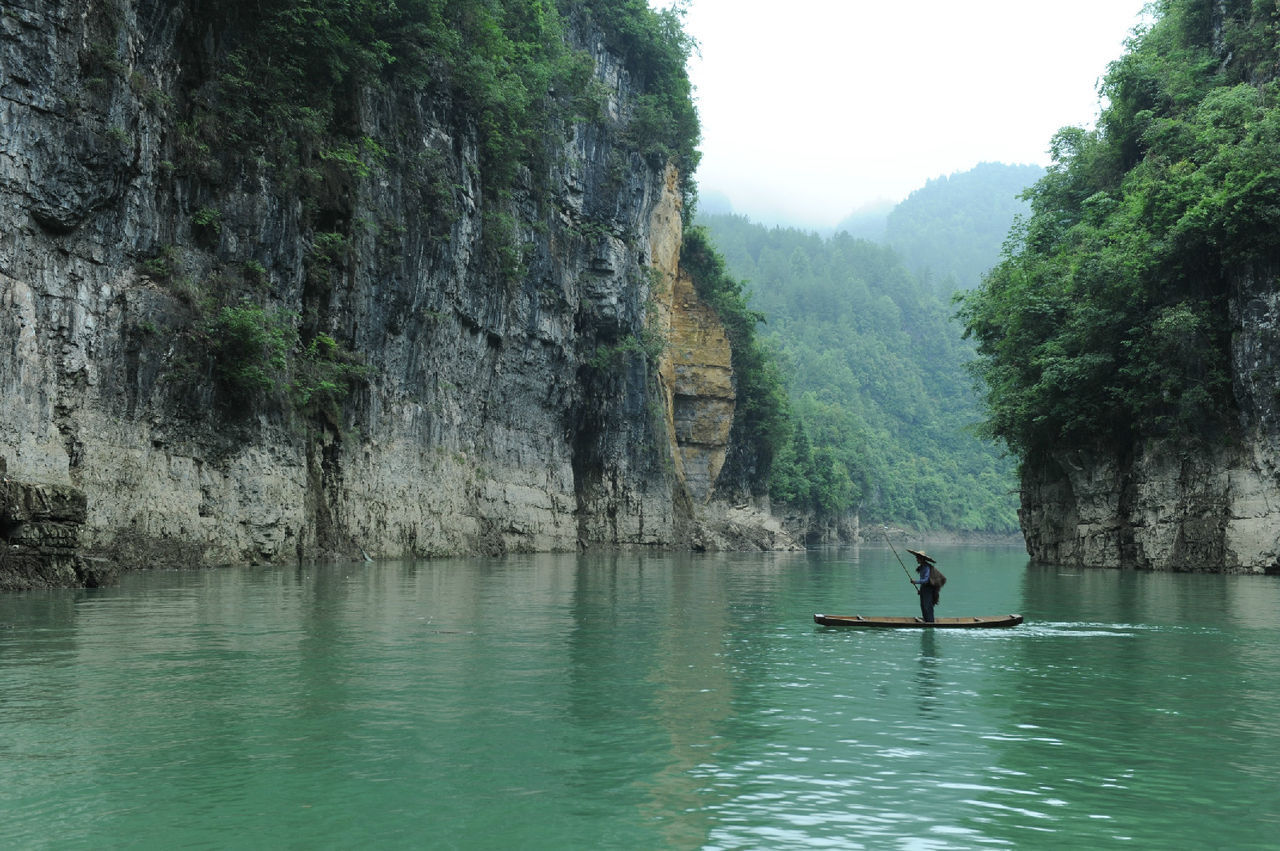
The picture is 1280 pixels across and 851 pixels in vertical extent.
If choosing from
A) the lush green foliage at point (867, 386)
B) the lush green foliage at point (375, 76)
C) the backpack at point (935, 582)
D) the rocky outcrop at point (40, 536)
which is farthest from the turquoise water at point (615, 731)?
the lush green foliage at point (867, 386)

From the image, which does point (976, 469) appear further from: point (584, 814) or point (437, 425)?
point (584, 814)

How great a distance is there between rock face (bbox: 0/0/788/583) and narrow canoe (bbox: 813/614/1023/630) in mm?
13225

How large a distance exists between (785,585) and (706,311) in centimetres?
4108

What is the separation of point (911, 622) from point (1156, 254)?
22674 millimetres

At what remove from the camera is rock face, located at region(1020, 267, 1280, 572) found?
28.9 meters

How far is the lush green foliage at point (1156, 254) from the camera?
30016 mm

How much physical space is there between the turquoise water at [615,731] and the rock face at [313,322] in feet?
23.2

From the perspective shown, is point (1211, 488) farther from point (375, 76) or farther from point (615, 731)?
point (375, 76)

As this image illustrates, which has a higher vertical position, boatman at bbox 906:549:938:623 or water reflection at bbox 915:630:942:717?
boatman at bbox 906:549:938:623

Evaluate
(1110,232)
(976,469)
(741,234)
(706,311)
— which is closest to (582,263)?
(706,311)

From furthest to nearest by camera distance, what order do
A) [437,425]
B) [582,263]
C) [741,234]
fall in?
[741,234] < [582,263] < [437,425]

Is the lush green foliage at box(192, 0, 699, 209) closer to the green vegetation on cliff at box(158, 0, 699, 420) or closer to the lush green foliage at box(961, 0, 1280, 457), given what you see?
the green vegetation on cliff at box(158, 0, 699, 420)

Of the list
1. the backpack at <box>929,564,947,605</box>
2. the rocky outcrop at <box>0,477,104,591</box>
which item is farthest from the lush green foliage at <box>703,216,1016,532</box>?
the rocky outcrop at <box>0,477,104,591</box>

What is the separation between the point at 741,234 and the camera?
188 metres
